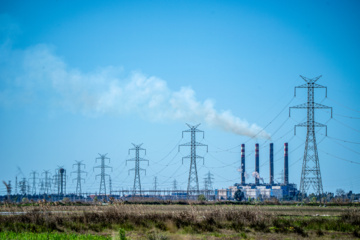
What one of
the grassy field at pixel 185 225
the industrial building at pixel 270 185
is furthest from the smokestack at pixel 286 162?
the grassy field at pixel 185 225

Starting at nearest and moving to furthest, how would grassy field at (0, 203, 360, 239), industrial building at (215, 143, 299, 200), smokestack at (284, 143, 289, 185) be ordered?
grassy field at (0, 203, 360, 239), smokestack at (284, 143, 289, 185), industrial building at (215, 143, 299, 200)

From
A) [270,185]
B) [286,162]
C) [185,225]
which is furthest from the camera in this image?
[270,185]

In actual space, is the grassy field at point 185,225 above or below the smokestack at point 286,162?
below

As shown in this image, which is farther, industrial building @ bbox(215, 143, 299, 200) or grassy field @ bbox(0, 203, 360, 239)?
industrial building @ bbox(215, 143, 299, 200)

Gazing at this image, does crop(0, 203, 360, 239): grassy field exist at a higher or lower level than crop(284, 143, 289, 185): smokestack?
lower

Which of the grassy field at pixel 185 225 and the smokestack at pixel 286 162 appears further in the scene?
the smokestack at pixel 286 162

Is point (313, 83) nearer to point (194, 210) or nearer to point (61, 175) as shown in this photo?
point (194, 210)

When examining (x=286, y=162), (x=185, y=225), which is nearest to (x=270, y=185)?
(x=286, y=162)

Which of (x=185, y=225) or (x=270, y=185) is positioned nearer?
(x=185, y=225)

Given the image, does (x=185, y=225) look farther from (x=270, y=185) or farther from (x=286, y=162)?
(x=270, y=185)

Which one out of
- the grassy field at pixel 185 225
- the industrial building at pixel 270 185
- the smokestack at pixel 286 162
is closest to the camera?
the grassy field at pixel 185 225

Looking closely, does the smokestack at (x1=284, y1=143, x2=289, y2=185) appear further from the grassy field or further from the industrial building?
the grassy field

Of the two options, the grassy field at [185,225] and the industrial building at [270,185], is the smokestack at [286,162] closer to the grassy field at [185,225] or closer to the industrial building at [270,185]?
the industrial building at [270,185]

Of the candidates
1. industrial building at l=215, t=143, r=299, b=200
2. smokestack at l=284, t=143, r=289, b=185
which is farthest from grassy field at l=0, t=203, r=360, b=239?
smokestack at l=284, t=143, r=289, b=185
